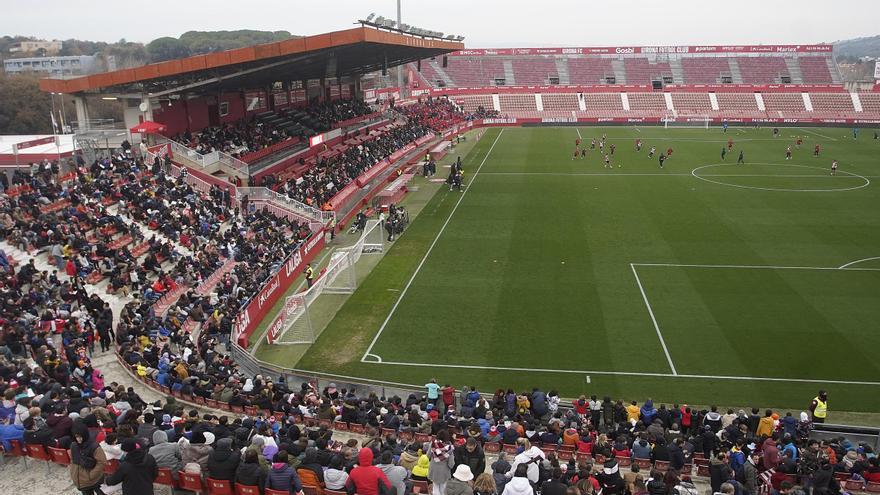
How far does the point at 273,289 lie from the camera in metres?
25.5

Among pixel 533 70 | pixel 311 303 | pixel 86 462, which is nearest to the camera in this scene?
pixel 86 462

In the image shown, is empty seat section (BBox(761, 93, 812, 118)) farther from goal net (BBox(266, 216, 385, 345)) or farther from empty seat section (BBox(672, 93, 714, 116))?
goal net (BBox(266, 216, 385, 345))

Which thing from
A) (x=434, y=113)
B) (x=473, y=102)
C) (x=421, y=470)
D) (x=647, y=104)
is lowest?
(x=421, y=470)

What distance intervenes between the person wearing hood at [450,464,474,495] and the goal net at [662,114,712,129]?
7776 centimetres

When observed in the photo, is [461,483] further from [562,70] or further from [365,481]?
[562,70]

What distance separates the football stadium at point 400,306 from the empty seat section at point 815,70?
49.7 metres

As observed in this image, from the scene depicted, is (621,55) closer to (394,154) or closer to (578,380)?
(394,154)

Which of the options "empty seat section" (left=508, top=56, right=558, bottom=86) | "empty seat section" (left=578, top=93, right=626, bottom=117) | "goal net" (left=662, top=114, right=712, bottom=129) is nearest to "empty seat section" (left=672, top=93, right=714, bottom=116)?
"goal net" (left=662, top=114, right=712, bottom=129)

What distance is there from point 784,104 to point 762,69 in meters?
17.0

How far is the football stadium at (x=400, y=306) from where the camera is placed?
1113 centimetres

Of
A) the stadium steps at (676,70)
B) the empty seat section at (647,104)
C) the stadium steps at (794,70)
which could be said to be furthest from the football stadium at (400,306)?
the stadium steps at (794,70)

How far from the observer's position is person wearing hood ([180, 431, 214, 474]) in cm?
1028

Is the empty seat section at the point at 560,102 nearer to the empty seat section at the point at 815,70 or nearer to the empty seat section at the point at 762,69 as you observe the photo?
the empty seat section at the point at 762,69

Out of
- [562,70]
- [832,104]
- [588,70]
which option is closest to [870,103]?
[832,104]
